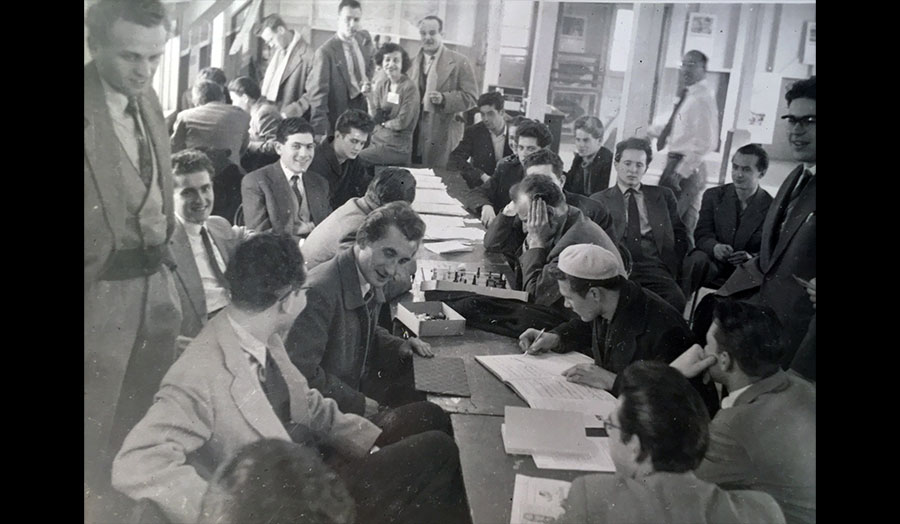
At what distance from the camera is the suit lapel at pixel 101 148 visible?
2361mm

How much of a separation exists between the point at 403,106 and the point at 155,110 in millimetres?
658

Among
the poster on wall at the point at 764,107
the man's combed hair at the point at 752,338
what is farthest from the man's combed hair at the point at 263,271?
the poster on wall at the point at 764,107

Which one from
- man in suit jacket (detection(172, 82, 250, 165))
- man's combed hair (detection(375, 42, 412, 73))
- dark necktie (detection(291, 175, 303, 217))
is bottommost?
dark necktie (detection(291, 175, 303, 217))

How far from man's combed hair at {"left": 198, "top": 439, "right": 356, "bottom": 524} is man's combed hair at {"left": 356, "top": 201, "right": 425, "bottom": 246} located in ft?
1.93

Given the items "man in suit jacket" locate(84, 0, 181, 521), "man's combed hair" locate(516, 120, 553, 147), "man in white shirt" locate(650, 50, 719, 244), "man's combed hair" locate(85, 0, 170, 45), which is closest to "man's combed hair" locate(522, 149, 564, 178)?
"man's combed hair" locate(516, 120, 553, 147)

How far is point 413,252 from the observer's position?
244 cm

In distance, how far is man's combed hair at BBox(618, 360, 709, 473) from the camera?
91.8 inches

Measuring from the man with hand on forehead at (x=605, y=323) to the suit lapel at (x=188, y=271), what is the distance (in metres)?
0.87

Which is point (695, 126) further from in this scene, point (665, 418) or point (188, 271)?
point (188, 271)

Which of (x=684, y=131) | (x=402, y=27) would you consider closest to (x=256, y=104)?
(x=402, y=27)

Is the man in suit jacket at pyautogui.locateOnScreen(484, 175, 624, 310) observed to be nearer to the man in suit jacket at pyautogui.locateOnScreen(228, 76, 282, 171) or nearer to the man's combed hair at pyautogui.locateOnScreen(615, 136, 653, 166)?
the man's combed hair at pyautogui.locateOnScreen(615, 136, 653, 166)

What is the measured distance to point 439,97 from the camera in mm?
2439

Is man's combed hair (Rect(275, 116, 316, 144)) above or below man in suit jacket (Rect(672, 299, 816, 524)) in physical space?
above
